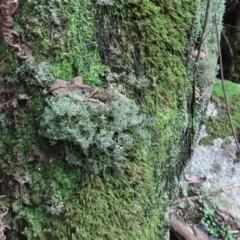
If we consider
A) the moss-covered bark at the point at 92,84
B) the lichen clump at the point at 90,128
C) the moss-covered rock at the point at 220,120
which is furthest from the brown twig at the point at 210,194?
the lichen clump at the point at 90,128

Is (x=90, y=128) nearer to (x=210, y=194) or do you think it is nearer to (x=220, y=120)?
(x=210, y=194)

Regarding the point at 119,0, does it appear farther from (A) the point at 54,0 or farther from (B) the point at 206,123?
(B) the point at 206,123

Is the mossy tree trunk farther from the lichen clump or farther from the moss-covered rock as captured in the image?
the moss-covered rock

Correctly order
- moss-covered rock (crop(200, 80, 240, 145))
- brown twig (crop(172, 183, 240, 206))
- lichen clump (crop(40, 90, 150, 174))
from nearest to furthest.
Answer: lichen clump (crop(40, 90, 150, 174)) < brown twig (crop(172, 183, 240, 206)) < moss-covered rock (crop(200, 80, 240, 145))

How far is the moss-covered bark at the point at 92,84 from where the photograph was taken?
1.38 m

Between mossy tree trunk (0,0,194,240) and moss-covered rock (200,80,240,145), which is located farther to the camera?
moss-covered rock (200,80,240,145)

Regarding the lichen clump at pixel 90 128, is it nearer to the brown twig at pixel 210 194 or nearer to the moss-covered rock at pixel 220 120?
the brown twig at pixel 210 194

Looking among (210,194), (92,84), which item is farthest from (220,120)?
(92,84)

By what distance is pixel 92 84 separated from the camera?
4.75 feet

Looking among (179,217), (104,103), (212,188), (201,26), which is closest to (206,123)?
(212,188)

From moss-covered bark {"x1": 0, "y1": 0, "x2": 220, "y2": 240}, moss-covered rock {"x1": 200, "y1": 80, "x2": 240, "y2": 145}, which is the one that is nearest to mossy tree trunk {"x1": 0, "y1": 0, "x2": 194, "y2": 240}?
moss-covered bark {"x1": 0, "y1": 0, "x2": 220, "y2": 240}

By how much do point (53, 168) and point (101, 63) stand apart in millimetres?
467

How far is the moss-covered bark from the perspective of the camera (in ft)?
4.54

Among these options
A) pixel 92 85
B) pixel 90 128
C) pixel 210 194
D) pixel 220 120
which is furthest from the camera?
pixel 220 120
